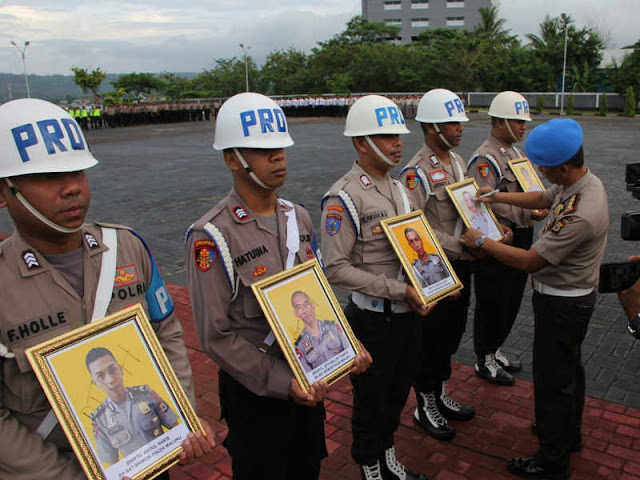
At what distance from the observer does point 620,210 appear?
31.6 ft

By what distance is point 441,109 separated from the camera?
152 inches

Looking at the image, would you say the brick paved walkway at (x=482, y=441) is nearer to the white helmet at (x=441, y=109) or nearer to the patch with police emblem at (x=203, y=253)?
the patch with police emblem at (x=203, y=253)

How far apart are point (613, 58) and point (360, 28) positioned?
3106 centimetres

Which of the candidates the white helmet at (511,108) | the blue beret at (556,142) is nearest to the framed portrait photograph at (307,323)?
the blue beret at (556,142)

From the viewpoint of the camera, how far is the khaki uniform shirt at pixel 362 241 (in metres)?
2.96

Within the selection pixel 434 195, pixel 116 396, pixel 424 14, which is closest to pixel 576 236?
pixel 434 195

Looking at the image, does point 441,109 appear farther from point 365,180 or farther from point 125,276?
point 125,276

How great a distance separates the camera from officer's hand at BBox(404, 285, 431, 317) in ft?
9.66

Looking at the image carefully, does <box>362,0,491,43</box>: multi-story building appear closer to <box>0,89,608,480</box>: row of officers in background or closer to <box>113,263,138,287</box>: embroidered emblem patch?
<box>0,89,608,480</box>: row of officers in background

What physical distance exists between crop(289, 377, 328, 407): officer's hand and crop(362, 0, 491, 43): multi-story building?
87.0 metres

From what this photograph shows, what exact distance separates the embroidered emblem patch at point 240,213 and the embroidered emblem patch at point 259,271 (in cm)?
23

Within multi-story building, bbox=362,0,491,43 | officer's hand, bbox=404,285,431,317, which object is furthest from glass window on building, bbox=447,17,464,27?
officer's hand, bbox=404,285,431,317

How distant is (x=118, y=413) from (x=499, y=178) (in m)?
3.52

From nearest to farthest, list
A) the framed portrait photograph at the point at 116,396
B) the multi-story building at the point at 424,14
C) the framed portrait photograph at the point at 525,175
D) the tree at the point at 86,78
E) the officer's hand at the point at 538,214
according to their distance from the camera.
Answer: the framed portrait photograph at the point at 116,396, the framed portrait photograph at the point at 525,175, the officer's hand at the point at 538,214, the tree at the point at 86,78, the multi-story building at the point at 424,14
